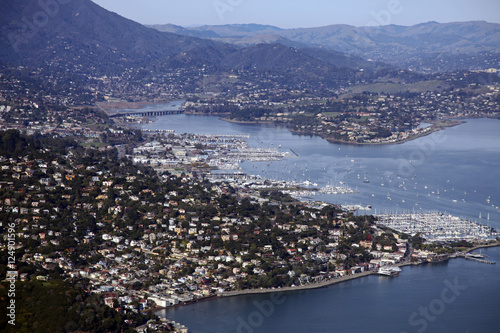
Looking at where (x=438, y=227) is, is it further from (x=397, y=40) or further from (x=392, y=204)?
(x=397, y=40)

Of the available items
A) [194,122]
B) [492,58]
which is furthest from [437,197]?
[492,58]

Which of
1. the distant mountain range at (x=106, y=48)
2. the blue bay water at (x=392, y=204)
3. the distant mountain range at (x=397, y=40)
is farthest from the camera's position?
the distant mountain range at (x=397, y=40)

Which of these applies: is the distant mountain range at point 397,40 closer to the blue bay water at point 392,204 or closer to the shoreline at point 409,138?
the shoreline at point 409,138

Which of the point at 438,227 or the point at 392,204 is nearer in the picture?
the point at 438,227

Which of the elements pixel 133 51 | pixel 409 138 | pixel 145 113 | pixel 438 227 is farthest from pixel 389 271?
pixel 133 51

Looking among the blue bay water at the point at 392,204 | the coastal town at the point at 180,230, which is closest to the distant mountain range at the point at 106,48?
the blue bay water at the point at 392,204

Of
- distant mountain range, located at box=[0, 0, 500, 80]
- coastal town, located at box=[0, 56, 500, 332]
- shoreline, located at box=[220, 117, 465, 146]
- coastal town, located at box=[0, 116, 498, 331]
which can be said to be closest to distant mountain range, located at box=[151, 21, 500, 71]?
distant mountain range, located at box=[0, 0, 500, 80]
